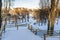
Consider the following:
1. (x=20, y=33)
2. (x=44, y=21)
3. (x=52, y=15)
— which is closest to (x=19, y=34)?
(x=20, y=33)

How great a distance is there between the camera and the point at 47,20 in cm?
337

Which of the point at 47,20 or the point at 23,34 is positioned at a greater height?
the point at 47,20

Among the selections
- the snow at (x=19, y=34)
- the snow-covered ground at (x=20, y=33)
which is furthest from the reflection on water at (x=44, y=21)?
the snow at (x=19, y=34)

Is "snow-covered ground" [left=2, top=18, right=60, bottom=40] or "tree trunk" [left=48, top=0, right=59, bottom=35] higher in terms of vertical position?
"tree trunk" [left=48, top=0, right=59, bottom=35]

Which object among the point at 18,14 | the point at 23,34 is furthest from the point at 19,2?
the point at 23,34

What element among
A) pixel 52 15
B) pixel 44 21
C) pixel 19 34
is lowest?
pixel 19 34

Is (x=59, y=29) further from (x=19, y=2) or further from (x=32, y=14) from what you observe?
(x=19, y=2)

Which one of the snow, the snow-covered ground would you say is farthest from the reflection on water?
the snow

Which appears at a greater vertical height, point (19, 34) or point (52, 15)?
point (52, 15)

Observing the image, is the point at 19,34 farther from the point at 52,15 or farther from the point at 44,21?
the point at 52,15

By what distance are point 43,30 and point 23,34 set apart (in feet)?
1.15

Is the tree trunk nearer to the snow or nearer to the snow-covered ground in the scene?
the snow-covered ground

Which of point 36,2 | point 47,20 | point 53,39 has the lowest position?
point 53,39

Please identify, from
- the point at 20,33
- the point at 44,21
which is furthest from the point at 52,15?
the point at 20,33
